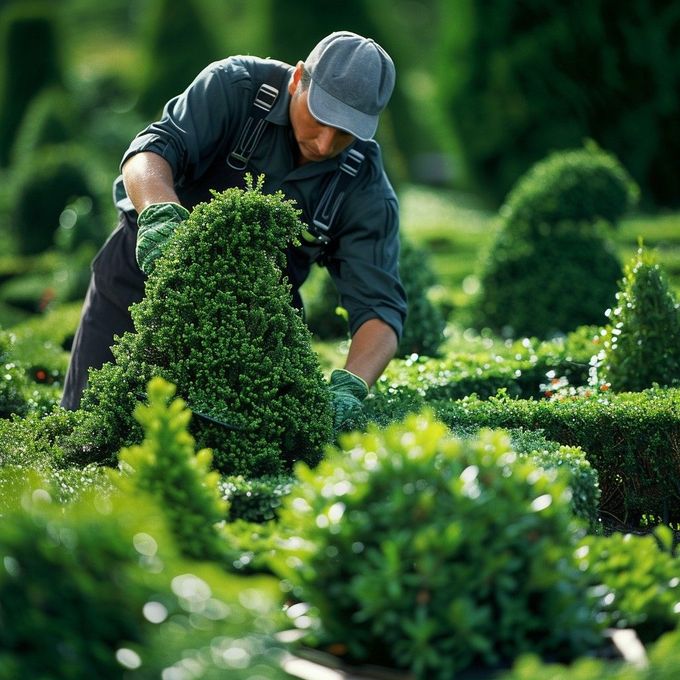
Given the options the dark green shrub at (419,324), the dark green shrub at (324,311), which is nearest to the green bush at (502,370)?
the dark green shrub at (419,324)

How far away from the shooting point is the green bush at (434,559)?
2701 mm

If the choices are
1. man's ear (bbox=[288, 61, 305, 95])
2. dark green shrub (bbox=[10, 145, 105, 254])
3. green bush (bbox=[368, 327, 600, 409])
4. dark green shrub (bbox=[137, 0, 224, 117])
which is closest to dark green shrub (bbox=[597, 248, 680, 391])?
green bush (bbox=[368, 327, 600, 409])

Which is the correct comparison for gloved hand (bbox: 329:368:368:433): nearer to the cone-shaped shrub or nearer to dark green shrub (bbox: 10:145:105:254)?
the cone-shaped shrub

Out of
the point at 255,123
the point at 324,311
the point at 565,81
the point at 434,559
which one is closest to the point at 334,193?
the point at 255,123

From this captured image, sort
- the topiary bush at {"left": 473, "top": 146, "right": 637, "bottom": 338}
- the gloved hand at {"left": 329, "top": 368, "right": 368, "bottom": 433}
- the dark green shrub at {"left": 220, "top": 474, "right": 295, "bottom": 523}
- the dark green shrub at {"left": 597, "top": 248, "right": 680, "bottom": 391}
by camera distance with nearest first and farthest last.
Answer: the dark green shrub at {"left": 220, "top": 474, "right": 295, "bottom": 523}
the gloved hand at {"left": 329, "top": 368, "right": 368, "bottom": 433}
the dark green shrub at {"left": 597, "top": 248, "right": 680, "bottom": 391}
the topiary bush at {"left": 473, "top": 146, "right": 637, "bottom": 338}

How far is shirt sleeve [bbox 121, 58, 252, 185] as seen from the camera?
4.75m

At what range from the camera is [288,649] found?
2896mm

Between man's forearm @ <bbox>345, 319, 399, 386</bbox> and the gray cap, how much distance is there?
2.66ft

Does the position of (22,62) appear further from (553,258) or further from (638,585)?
(638,585)

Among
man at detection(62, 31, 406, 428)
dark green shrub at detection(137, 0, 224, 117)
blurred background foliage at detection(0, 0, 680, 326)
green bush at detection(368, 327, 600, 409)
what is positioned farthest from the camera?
dark green shrub at detection(137, 0, 224, 117)

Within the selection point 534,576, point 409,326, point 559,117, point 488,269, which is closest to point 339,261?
point 409,326

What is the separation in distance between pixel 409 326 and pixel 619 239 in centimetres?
779

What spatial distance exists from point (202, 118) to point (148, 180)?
1.38 feet

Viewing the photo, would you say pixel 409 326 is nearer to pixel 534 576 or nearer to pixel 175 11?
pixel 534 576
